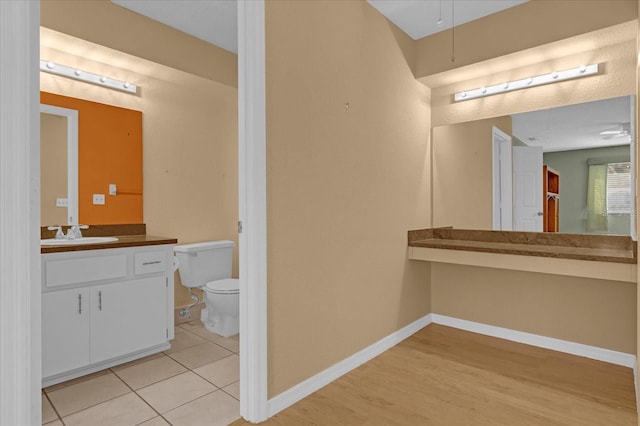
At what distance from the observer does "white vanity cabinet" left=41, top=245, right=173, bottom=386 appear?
207 centimetres

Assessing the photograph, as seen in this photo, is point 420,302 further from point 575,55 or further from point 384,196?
point 575,55

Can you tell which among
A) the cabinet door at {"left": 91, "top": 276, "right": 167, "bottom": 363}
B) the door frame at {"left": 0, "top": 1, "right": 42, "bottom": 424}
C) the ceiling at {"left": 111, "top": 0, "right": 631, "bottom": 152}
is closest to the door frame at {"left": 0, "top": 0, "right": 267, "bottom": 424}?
the door frame at {"left": 0, "top": 1, "right": 42, "bottom": 424}

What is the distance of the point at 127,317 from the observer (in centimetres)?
238

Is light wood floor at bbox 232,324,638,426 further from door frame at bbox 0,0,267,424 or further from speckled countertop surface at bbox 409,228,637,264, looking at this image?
door frame at bbox 0,0,267,424

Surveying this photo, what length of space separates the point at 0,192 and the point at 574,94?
10.4 feet

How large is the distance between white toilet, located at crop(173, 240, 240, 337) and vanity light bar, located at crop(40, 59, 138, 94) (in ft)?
4.66

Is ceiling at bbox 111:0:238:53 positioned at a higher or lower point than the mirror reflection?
higher

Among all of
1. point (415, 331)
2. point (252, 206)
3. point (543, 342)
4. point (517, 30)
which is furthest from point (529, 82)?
point (252, 206)


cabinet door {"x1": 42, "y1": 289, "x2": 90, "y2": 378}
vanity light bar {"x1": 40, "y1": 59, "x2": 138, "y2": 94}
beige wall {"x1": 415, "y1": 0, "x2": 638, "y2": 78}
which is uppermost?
beige wall {"x1": 415, "y1": 0, "x2": 638, "y2": 78}

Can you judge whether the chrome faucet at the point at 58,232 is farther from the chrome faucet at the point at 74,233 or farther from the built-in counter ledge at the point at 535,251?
the built-in counter ledge at the point at 535,251

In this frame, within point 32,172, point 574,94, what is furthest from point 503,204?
point 32,172

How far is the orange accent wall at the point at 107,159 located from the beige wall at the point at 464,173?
2615 millimetres

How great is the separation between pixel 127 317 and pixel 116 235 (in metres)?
0.82

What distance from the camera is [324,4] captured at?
2.10 meters
